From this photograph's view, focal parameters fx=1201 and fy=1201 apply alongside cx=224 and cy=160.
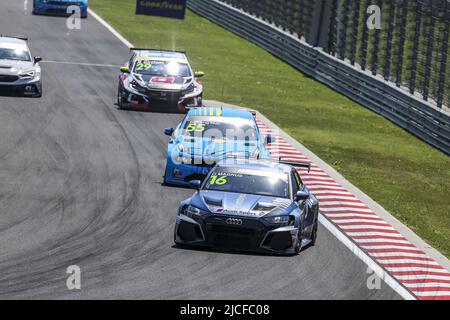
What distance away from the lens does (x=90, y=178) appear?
23.1m

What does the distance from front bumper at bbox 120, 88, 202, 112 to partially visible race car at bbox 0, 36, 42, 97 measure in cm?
252

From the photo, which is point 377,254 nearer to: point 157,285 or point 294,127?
point 157,285

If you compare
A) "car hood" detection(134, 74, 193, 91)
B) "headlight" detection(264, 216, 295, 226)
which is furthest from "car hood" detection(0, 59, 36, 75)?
"headlight" detection(264, 216, 295, 226)

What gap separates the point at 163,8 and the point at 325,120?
928 inches

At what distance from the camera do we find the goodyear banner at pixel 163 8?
186ft

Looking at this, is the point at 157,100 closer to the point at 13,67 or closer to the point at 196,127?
the point at 13,67

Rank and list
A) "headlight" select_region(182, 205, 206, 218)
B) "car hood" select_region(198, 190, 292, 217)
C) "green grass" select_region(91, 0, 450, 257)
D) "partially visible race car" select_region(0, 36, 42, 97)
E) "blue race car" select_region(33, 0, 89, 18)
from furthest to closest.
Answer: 1. "blue race car" select_region(33, 0, 89, 18)
2. "partially visible race car" select_region(0, 36, 42, 97)
3. "green grass" select_region(91, 0, 450, 257)
4. "headlight" select_region(182, 205, 206, 218)
5. "car hood" select_region(198, 190, 292, 217)

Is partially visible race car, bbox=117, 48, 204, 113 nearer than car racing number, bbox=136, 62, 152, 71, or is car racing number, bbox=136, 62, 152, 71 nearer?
partially visible race car, bbox=117, 48, 204, 113

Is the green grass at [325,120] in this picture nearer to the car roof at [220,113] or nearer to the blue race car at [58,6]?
the blue race car at [58,6]

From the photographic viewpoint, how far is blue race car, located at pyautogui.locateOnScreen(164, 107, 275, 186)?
22.8m

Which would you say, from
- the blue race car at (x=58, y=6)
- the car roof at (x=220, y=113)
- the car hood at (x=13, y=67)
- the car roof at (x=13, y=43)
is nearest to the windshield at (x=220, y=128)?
the car roof at (x=220, y=113)

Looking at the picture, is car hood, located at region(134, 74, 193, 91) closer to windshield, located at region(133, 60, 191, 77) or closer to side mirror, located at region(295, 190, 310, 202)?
windshield, located at region(133, 60, 191, 77)

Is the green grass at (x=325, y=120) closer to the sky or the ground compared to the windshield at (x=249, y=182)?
closer to the ground
